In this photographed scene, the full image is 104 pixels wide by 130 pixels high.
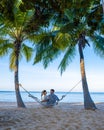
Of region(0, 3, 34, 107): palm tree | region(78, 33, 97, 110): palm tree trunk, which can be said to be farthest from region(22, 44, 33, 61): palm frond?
region(78, 33, 97, 110): palm tree trunk

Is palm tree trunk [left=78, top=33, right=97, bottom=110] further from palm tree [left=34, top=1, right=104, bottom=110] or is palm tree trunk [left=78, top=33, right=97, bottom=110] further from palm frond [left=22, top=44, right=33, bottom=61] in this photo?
palm frond [left=22, top=44, right=33, bottom=61]

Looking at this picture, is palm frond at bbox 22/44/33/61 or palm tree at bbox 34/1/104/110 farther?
palm frond at bbox 22/44/33/61

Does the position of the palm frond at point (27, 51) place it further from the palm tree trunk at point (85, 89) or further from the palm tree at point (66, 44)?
the palm tree trunk at point (85, 89)

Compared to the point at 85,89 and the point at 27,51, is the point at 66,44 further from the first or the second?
the point at 27,51

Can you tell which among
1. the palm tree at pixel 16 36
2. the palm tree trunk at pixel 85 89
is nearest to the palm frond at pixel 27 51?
the palm tree at pixel 16 36

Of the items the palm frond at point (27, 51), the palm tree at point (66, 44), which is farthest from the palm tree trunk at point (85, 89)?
the palm frond at point (27, 51)

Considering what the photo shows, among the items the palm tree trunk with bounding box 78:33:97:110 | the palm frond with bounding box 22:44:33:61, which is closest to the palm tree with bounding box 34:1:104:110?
the palm tree trunk with bounding box 78:33:97:110

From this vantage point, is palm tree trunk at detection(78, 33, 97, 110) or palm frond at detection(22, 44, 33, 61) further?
palm frond at detection(22, 44, 33, 61)

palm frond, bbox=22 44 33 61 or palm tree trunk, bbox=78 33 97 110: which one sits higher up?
palm frond, bbox=22 44 33 61

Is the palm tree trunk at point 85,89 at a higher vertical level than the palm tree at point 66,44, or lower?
lower

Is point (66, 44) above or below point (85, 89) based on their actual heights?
above

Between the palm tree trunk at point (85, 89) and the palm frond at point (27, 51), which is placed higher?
the palm frond at point (27, 51)

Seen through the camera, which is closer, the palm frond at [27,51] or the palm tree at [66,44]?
the palm tree at [66,44]

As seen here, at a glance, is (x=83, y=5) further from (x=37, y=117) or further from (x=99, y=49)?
(x=99, y=49)
